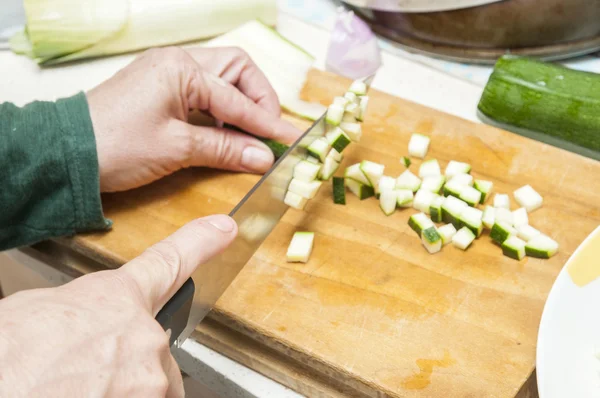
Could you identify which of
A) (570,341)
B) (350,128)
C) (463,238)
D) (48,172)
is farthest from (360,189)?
(48,172)

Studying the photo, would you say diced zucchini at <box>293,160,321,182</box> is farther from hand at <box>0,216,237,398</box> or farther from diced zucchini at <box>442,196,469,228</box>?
hand at <box>0,216,237,398</box>

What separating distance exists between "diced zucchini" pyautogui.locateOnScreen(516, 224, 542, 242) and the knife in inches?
17.1

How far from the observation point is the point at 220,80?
124cm

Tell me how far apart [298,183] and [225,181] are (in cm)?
20

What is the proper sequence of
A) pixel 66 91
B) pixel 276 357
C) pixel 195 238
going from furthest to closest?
pixel 66 91, pixel 276 357, pixel 195 238

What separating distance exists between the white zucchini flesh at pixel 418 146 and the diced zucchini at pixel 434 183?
0.27 ft

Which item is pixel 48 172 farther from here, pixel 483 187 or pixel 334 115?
pixel 483 187

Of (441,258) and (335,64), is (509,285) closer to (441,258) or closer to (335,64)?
(441,258)

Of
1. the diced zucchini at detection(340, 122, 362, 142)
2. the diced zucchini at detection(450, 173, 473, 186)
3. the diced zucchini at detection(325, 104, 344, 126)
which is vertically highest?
the diced zucchini at detection(325, 104, 344, 126)

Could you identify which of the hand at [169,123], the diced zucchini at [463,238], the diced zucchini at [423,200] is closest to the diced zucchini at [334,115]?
the hand at [169,123]

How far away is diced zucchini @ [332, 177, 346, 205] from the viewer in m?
1.21

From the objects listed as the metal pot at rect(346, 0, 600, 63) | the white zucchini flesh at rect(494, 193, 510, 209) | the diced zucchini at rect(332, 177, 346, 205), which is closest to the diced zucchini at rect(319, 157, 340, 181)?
the diced zucchini at rect(332, 177, 346, 205)

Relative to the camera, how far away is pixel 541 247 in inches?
43.1

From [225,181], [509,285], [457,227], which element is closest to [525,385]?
[509,285]
